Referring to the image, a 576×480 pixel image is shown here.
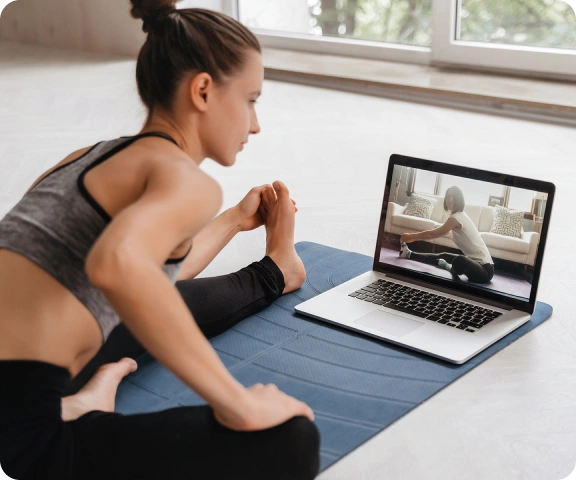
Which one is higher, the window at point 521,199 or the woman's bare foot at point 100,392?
the window at point 521,199

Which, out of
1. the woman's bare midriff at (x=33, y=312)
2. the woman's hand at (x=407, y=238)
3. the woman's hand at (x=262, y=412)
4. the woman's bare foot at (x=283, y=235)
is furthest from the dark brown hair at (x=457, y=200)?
the woman's bare midriff at (x=33, y=312)

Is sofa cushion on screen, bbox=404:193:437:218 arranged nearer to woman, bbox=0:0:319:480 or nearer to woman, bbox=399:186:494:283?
woman, bbox=399:186:494:283

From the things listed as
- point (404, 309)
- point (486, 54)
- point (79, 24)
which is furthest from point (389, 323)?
point (79, 24)

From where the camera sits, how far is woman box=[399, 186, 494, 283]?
1.71 metres

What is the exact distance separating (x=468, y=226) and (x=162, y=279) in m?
0.98

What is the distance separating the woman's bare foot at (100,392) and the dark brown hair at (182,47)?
49cm

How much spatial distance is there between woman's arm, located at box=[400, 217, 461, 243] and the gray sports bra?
0.87 metres

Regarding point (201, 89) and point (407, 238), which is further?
point (407, 238)

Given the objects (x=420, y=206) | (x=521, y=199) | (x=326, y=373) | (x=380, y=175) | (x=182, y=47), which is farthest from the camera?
(x=380, y=175)

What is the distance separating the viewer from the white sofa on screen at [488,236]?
1674 mm

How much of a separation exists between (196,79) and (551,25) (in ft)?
9.60

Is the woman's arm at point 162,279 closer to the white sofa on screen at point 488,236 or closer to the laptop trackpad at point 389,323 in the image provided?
the laptop trackpad at point 389,323

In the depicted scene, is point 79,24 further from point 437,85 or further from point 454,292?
point 454,292

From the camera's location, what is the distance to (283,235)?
1.86 m
